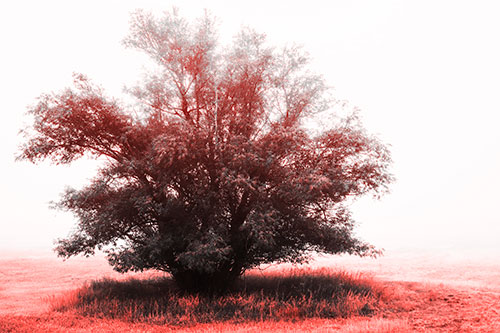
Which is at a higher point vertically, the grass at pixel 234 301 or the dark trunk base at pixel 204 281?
the dark trunk base at pixel 204 281

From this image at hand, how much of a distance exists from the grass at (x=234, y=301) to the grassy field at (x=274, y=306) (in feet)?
0.12

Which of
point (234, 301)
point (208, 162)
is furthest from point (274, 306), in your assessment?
point (208, 162)

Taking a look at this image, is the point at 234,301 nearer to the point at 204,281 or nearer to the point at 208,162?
the point at 204,281

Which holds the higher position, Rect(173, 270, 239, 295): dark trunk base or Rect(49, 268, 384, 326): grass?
Rect(173, 270, 239, 295): dark trunk base

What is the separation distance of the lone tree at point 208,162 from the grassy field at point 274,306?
1.62 metres

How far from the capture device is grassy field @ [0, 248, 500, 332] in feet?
44.7

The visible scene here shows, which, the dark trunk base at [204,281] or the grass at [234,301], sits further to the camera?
the dark trunk base at [204,281]

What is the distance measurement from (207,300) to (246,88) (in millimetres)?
9892

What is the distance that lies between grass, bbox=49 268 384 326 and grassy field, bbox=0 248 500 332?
0.04 metres

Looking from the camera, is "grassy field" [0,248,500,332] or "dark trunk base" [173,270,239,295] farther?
"dark trunk base" [173,270,239,295]

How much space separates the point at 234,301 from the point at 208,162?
234 inches

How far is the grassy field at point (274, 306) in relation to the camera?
44.7ft

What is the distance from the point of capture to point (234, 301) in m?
16.4

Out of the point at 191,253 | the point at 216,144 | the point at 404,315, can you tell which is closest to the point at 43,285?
the point at 191,253
